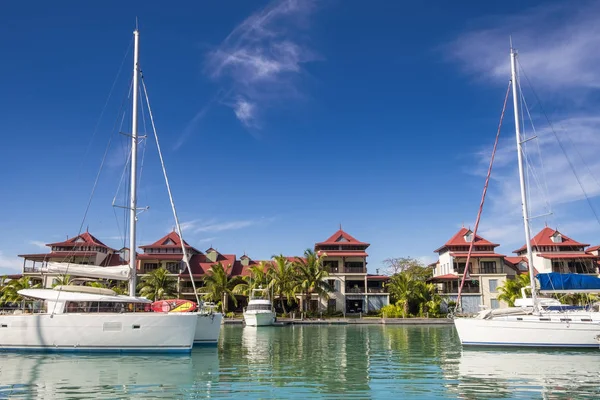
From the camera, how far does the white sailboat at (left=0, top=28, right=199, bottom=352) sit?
66.5 ft

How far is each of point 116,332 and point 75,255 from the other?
4183cm

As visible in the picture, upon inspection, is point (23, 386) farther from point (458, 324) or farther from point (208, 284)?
point (208, 284)

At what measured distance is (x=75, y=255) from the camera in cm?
5728

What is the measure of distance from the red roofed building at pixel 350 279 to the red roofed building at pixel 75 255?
80.6 ft

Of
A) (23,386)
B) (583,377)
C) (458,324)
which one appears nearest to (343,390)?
(583,377)

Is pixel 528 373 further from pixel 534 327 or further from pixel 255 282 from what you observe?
pixel 255 282

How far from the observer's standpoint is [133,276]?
75.3ft

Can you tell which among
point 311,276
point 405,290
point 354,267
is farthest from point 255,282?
point 405,290

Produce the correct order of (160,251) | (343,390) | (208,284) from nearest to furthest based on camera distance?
(343,390), (208,284), (160,251)

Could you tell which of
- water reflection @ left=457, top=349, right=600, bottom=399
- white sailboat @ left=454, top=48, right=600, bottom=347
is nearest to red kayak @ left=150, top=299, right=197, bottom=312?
water reflection @ left=457, top=349, right=600, bottom=399

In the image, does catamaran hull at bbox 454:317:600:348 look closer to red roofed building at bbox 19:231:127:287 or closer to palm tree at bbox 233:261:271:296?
palm tree at bbox 233:261:271:296

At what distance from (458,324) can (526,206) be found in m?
7.60

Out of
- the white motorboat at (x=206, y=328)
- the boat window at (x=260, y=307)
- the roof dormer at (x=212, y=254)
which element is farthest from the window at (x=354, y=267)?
the white motorboat at (x=206, y=328)

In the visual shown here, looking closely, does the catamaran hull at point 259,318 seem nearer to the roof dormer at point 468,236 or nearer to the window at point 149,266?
the window at point 149,266
